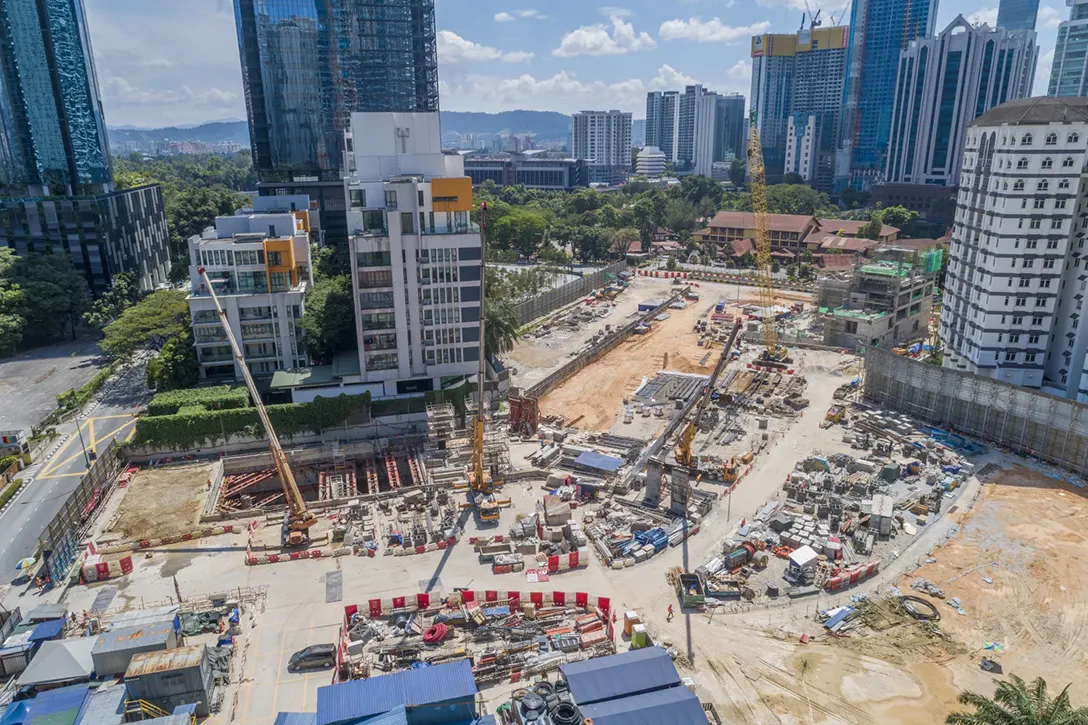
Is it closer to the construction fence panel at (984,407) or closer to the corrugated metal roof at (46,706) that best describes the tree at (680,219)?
the construction fence panel at (984,407)

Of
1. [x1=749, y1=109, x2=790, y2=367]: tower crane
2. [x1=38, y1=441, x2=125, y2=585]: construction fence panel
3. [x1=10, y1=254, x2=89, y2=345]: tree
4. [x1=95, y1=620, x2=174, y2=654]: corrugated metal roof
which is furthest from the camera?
[x1=749, y1=109, x2=790, y2=367]: tower crane

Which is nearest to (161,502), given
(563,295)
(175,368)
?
(175,368)

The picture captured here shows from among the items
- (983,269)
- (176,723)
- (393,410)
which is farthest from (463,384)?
(983,269)

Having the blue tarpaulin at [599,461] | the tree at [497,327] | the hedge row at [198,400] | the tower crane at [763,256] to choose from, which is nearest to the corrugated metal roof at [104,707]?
the hedge row at [198,400]

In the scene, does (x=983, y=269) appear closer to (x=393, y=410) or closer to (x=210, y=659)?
(x=393, y=410)

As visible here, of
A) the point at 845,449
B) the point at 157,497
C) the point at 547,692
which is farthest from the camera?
the point at 845,449

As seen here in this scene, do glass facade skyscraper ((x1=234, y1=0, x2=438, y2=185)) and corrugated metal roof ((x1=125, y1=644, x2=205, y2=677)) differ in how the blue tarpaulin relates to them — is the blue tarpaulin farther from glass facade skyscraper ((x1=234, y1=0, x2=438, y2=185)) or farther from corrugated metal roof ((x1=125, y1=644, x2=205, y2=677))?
glass facade skyscraper ((x1=234, y1=0, x2=438, y2=185))

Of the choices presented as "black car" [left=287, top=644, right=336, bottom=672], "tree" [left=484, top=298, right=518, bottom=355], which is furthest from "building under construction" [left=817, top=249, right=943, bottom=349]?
"black car" [left=287, top=644, right=336, bottom=672]
